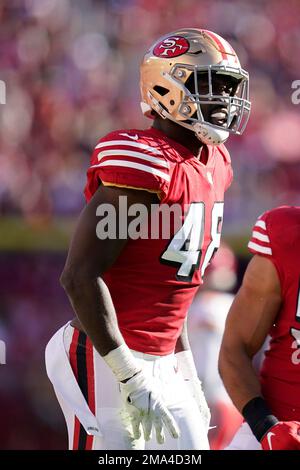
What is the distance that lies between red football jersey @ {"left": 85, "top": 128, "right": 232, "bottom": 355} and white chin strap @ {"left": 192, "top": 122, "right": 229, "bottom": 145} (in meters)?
0.07

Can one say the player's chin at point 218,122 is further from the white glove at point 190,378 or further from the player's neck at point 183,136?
the white glove at point 190,378

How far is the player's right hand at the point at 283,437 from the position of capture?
1986mm

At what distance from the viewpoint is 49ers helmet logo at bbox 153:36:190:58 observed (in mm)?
2469

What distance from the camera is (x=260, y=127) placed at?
17.3 ft

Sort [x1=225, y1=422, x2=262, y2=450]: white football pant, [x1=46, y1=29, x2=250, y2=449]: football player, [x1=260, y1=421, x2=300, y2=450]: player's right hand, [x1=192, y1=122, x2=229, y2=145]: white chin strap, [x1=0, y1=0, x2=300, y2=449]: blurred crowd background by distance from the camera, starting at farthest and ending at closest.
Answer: [x1=0, y1=0, x2=300, y2=449]: blurred crowd background < [x1=192, y1=122, x2=229, y2=145]: white chin strap < [x1=225, y1=422, x2=262, y2=450]: white football pant < [x1=46, y1=29, x2=250, y2=449]: football player < [x1=260, y1=421, x2=300, y2=450]: player's right hand

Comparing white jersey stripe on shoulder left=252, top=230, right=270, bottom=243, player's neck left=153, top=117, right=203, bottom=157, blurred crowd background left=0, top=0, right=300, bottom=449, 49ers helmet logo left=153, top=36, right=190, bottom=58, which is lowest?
blurred crowd background left=0, top=0, right=300, bottom=449

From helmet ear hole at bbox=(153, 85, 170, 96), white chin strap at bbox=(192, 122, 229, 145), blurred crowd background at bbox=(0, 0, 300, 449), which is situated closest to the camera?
white chin strap at bbox=(192, 122, 229, 145)

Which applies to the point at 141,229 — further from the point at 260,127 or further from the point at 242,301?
the point at 260,127

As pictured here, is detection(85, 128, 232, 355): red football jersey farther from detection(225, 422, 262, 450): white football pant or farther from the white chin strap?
detection(225, 422, 262, 450): white football pant

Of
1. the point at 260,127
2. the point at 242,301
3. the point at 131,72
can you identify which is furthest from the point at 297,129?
the point at 242,301

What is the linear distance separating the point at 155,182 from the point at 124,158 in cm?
9

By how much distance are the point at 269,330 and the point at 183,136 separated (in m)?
0.60

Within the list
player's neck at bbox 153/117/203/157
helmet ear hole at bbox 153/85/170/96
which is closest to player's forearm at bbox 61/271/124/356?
player's neck at bbox 153/117/203/157

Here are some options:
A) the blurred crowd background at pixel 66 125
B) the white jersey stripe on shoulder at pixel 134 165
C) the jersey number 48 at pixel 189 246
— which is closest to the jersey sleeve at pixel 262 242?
the jersey number 48 at pixel 189 246
